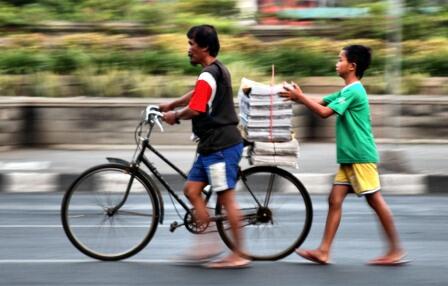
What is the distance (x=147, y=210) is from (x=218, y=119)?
0.81 meters

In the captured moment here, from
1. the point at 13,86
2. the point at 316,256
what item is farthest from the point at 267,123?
the point at 13,86

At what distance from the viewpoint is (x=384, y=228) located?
7035mm

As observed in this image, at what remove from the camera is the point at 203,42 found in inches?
265

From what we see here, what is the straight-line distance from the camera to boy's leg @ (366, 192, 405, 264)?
6.97 meters

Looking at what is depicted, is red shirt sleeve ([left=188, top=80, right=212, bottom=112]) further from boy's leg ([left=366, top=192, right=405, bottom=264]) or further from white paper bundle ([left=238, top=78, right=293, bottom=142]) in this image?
boy's leg ([left=366, top=192, right=405, bottom=264])

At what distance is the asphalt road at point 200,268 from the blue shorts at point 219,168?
23.1 inches

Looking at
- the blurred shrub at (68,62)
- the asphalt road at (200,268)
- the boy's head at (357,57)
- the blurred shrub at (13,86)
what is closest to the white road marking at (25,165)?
the blurred shrub at (13,86)

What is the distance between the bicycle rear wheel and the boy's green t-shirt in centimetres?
43

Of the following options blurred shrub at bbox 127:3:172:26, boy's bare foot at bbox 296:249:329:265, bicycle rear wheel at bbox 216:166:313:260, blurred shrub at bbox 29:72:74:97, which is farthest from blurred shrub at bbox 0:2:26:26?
boy's bare foot at bbox 296:249:329:265

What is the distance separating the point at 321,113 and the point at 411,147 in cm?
767

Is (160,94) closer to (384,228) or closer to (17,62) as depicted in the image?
(17,62)

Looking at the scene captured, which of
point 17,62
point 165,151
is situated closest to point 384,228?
point 165,151

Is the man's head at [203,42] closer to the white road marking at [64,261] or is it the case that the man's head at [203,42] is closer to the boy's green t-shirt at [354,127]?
the boy's green t-shirt at [354,127]

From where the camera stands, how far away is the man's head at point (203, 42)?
672cm
